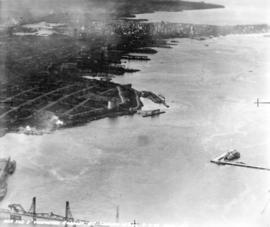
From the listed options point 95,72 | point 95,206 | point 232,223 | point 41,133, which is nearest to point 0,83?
point 95,72

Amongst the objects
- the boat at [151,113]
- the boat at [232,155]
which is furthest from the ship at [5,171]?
the boat at [151,113]

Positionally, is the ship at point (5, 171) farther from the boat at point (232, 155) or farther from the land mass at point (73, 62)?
the boat at point (232, 155)

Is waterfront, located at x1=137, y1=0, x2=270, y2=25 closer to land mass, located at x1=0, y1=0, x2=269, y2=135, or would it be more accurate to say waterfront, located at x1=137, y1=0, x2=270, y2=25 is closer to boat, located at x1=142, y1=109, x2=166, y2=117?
land mass, located at x1=0, y1=0, x2=269, y2=135

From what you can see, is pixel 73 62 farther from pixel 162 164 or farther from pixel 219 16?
pixel 219 16

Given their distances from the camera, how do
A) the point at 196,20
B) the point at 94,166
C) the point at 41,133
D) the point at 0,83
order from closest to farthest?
the point at 94,166 < the point at 41,133 < the point at 0,83 < the point at 196,20

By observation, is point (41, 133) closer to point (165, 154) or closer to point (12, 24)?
point (165, 154)

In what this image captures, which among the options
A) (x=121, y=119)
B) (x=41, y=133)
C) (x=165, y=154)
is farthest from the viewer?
(x=121, y=119)
